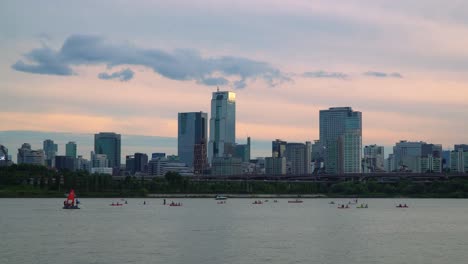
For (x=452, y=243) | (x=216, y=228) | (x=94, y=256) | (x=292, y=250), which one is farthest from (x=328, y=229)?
(x=94, y=256)

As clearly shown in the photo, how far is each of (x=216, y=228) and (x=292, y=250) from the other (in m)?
32.2

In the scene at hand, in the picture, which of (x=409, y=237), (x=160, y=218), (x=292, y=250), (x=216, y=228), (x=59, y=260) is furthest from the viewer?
(x=160, y=218)

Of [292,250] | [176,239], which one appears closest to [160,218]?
[176,239]

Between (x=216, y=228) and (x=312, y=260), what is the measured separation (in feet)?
132

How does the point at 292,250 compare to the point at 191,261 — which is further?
the point at 292,250

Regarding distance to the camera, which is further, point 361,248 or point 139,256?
point 361,248

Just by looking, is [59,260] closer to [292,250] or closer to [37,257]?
[37,257]

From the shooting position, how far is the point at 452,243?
305 ft

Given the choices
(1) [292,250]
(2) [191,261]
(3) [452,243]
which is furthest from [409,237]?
(2) [191,261]

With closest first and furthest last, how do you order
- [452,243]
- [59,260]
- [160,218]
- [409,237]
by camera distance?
[59,260]
[452,243]
[409,237]
[160,218]

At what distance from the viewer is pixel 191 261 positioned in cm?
7244

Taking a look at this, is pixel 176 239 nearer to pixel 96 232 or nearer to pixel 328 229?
pixel 96 232

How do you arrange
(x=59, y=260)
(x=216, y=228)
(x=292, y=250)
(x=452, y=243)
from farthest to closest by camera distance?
1. (x=216, y=228)
2. (x=452, y=243)
3. (x=292, y=250)
4. (x=59, y=260)

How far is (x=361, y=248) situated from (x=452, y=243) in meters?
14.2
